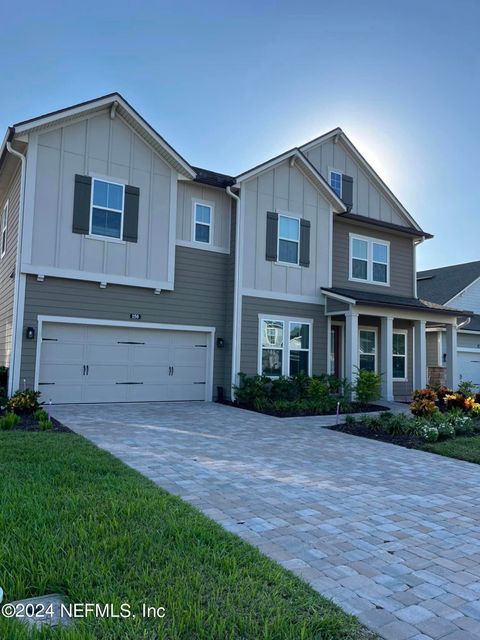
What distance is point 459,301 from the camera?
23266 mm

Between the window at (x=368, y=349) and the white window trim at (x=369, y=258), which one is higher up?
the white window trim at (x=369, y=258)

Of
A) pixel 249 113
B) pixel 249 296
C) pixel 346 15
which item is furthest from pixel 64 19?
pixel 249 296

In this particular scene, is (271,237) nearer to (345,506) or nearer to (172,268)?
(172,268)

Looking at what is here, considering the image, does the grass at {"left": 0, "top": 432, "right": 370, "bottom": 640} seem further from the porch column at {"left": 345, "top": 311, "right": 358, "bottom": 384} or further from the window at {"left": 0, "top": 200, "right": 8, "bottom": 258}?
the window at {"left": 0, "top": 200, "right": 8, "bottom": 258}

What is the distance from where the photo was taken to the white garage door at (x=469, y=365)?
20625 mm

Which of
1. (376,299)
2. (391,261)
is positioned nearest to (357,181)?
(391,261)

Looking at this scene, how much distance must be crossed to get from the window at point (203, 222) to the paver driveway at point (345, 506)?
20.4ft

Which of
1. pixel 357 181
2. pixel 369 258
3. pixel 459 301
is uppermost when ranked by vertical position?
pixel 357 181

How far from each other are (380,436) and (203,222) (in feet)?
25.9

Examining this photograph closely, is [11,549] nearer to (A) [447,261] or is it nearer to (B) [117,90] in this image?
(B) [117,90]

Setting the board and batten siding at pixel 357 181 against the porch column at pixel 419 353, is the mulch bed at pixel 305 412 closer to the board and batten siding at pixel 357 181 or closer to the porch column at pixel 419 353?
the porch column at pixel 419 353

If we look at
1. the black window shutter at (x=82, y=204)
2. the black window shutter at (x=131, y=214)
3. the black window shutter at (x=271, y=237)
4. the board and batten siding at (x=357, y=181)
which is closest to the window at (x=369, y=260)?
the board and batten siding at (x=357, y=181)

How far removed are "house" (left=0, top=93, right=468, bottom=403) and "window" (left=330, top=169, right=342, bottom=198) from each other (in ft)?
0.16

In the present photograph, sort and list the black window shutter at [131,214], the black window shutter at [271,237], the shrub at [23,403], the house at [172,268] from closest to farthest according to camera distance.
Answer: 1. the shrub at [23,403]
2. the house at [172,268]
3. the black window shutter at [131,214]
4. the black window shutter at [271,237]
